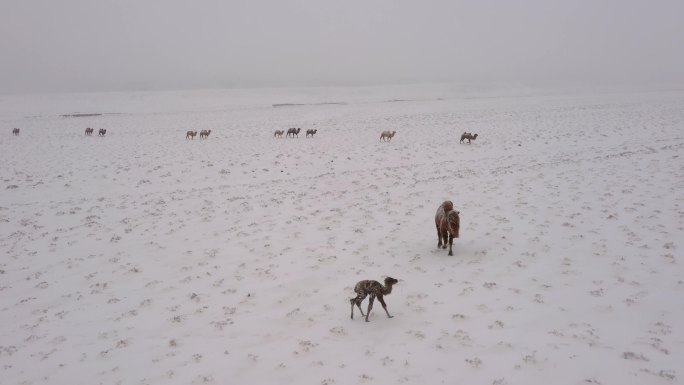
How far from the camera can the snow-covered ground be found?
5.97 metres

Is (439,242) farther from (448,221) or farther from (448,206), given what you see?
(448,206)

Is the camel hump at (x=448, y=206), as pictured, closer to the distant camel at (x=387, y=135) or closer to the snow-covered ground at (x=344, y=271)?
the snow-covered ground at (x=344, y=271)

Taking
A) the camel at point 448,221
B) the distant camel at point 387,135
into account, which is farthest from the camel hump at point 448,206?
the distant camel at point 387,135

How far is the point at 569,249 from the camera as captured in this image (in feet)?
30.5

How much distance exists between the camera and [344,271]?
8922 millimetres

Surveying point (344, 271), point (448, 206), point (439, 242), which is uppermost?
point (448, 206)

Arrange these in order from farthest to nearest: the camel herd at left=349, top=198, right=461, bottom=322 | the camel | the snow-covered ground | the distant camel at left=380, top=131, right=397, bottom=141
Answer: the distant camel at left=380, top=131, right=397, bottom=141 < the camel < the camel herd at left=349, top=198, right=461, bottom=322 < the snow-covered ground

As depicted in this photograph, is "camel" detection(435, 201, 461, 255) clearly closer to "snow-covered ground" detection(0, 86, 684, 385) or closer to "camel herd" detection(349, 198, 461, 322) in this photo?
"camel herd" detection(349, 198, 461, 322)

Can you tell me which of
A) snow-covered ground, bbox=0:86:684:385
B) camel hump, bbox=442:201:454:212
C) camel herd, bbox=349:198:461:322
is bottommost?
snow-covered ground, bbox=0:86:684:385

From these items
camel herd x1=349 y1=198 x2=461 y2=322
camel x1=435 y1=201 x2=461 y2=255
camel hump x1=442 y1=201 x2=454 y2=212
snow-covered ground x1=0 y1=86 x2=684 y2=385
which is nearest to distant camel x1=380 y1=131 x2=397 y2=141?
snow-covered ground x1=0 y1=86 x2=684 y2=385

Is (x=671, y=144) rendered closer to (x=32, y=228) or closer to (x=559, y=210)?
(x=559, y=210)

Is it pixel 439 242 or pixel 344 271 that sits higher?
pixel 439 242

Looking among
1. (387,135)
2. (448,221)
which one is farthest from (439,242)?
(387,135)

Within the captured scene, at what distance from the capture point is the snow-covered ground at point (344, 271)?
597 centimetres
